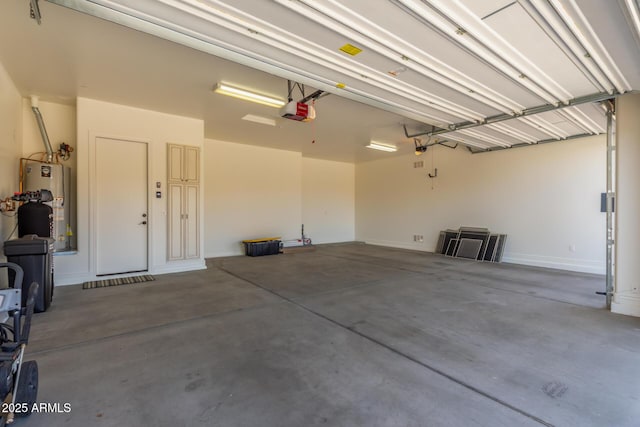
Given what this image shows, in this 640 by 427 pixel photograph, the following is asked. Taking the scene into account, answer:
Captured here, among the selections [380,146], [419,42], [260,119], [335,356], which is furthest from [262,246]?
[419,42]

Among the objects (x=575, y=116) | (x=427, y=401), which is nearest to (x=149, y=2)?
(x=427, y=401)

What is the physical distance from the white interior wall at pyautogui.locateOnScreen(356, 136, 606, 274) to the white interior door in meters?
7.34

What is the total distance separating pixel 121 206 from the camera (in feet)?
17.9

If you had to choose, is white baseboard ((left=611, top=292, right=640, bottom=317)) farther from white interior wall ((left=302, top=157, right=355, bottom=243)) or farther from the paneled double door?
Answer: white interior wall ((left=302, top=157, right=355, bottom=243))

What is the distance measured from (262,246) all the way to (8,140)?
5.20 metres

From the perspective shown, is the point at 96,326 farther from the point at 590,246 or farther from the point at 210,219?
the point at 590,246

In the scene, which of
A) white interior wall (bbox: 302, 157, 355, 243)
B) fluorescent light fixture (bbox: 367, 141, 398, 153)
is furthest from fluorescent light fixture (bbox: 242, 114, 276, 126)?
white interior wall (bbox: 302, 157, 355, 243)

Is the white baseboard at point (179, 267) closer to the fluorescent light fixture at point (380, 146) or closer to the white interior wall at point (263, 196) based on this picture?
the white interior wall at point (263, 196)

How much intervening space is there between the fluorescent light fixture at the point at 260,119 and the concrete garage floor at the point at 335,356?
3.34 m

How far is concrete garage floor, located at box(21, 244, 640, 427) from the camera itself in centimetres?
187

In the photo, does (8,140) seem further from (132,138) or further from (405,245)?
(405,245)

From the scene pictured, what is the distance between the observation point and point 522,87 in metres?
3.59

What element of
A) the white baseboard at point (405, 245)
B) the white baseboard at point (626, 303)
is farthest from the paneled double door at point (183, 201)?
the white baseboard at point (626, 303)

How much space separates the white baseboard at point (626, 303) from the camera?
3.65m
